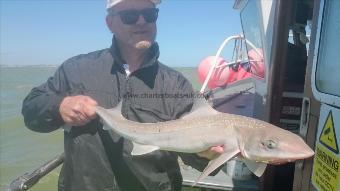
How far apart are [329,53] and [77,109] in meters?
2.00

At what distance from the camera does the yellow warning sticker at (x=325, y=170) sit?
257 cm

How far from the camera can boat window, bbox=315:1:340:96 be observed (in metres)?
2.82

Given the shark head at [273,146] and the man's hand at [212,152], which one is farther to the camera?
the man's hand at [212,152]

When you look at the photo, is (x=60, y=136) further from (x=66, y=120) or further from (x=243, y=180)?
(x=66, y=120)

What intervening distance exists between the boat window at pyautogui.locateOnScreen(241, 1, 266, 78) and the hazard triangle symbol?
9.69 feet

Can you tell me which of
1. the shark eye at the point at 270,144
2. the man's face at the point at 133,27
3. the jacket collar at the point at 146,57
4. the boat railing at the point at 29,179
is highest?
the man's face at the point at 133,27

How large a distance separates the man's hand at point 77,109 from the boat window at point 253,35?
314cm

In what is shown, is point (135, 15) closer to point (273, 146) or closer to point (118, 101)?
point (118, 101)

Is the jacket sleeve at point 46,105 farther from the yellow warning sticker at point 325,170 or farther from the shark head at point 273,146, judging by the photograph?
the yellow warning sticker at point 325,170

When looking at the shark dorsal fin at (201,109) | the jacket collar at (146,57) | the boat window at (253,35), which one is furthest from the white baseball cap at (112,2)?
the boat window at (253,35)

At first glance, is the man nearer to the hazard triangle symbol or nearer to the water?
the hazard triangle symbol

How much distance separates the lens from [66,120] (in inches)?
132

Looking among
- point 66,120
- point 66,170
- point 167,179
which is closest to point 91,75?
point 66,120

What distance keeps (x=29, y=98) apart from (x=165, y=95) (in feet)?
4.09
